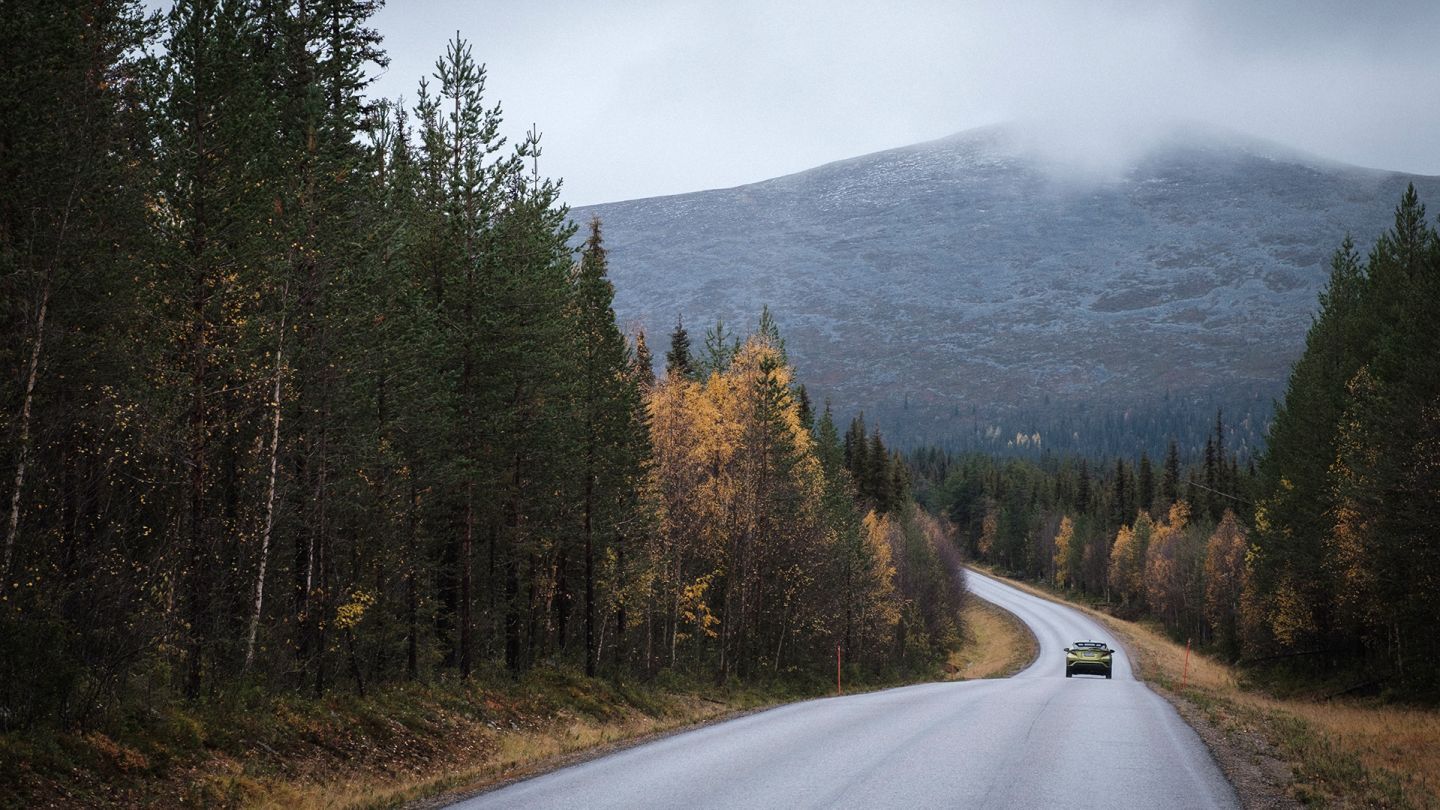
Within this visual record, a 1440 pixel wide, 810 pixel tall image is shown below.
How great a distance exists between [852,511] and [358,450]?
39.2 metres

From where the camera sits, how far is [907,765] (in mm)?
12898

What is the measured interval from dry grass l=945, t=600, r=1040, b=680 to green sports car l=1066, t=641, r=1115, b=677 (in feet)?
22.8

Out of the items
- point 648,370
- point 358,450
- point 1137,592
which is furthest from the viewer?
point 1137,592

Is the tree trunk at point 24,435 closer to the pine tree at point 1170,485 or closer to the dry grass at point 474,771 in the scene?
the dry grass at point 474,771

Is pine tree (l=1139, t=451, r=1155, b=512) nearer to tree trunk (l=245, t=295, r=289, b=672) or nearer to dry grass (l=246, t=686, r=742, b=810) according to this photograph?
dry grass (l=246, t=686, r=742, b=810)

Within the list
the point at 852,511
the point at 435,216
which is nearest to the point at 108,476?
the point at 435,216

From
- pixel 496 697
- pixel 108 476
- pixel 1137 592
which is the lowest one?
pixel 1137 592

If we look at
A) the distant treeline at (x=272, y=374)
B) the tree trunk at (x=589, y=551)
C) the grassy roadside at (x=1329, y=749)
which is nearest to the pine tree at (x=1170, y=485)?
the grassy roadside at (x=1329, y=749)

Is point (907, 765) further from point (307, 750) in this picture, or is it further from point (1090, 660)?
point (1090, 660)

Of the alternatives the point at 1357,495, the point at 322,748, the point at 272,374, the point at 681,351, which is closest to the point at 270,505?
the point at 272,374

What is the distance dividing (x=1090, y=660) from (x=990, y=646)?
35.6 metres

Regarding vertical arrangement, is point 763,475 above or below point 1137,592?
above

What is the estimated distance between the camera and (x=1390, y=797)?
39.8 ft

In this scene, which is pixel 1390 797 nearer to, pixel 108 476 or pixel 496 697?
pixel 496 697
